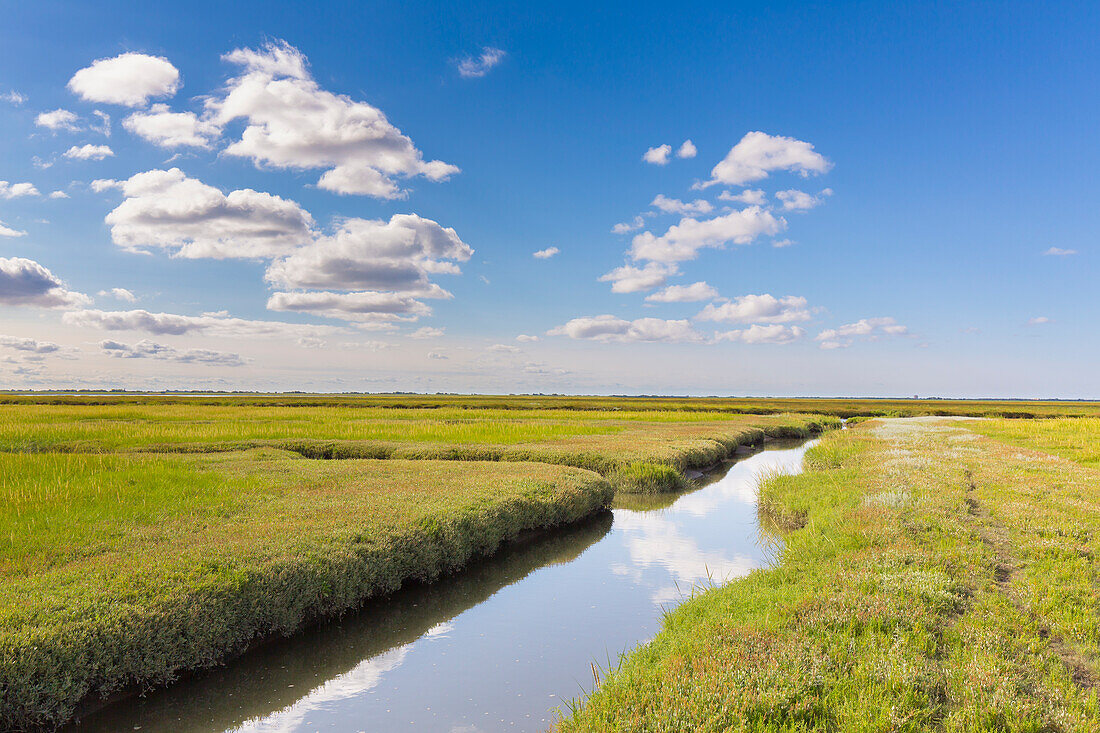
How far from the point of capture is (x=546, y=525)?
1991cm

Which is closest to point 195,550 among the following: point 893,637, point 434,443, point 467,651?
point 467,651

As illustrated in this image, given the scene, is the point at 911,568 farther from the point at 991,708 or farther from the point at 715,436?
the point at 715,436

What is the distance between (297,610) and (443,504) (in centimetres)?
603

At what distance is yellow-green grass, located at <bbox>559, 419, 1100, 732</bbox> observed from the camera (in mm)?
6508

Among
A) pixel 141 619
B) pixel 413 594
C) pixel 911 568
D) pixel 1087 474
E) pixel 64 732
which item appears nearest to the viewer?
pixel 64 732

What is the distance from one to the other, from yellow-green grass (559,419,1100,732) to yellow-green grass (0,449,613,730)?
19.7 ft

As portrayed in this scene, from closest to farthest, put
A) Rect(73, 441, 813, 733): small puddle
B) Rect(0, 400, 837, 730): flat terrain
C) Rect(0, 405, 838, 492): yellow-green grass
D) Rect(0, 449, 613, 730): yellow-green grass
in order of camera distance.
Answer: Rect(0, 449, 613, 730): yellow-green grass
Rect(0, 400, 837, 730): flat terrain
Rect(73, 441, 813, 733): small puddle
Rect(0, 405, 838, 492): yellow-green grass

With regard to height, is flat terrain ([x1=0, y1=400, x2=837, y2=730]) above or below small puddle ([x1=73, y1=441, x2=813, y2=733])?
above

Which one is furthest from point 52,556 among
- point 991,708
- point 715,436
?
point 715,436

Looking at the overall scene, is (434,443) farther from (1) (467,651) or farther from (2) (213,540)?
(1) (467,651)

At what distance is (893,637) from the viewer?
8125mm

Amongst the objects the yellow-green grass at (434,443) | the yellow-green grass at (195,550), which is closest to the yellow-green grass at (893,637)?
the yellow-green grass at (195,550)

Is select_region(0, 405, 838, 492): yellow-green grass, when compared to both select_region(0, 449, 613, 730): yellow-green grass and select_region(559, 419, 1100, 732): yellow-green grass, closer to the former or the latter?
select_region(0, 449, 613, 730): yellow-green grass

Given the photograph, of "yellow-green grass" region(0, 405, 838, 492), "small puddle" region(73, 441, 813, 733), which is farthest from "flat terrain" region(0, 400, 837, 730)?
"small puddle" region(73, 441, 813, 733)
